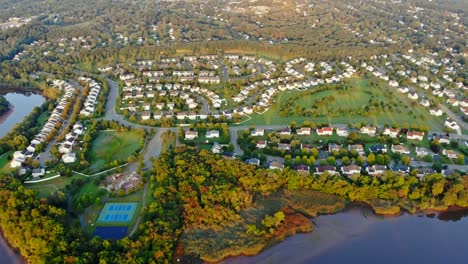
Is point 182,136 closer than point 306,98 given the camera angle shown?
Yes

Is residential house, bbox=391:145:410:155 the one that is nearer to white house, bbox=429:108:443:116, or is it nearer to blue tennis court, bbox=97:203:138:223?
white house, bbox=429:108:443:116

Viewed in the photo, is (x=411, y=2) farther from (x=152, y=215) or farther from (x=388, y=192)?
(x=152, y=215)

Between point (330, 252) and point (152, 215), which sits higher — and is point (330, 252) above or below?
below

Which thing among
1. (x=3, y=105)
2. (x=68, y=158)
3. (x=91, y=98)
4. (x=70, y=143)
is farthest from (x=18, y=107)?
(x=68, y=158)

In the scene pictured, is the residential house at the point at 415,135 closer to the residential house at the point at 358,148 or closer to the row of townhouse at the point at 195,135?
the residential house at the point at 358,148

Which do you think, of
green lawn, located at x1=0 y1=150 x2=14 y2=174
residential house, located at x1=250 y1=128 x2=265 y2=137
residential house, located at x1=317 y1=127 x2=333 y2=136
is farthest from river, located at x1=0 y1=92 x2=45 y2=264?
residential house, located at x1=317 y1=127 x2=333 y2=136

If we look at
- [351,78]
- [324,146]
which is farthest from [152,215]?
[351,78]
